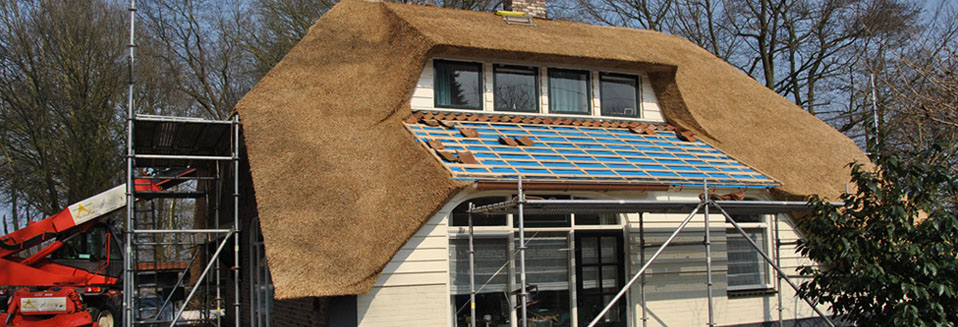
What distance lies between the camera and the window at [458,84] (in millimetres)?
13055

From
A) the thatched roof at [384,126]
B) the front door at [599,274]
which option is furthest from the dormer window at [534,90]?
the front door at [599,274]

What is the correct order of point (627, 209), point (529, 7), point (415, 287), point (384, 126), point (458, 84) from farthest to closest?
point (529, 7) → point (458, 84) → point (384, 126) → point (627, 209) → point (415, 287)

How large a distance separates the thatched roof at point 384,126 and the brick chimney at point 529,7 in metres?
0.73

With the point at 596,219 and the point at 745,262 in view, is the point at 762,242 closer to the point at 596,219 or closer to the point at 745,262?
the point at 745,262

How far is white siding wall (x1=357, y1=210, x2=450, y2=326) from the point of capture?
1022 centimetres

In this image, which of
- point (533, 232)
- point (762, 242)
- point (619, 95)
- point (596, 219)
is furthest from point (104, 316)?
point (762, 242)

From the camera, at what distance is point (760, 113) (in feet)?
50.8

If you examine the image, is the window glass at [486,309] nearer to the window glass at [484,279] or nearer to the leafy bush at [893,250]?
the window glass at [484,279]

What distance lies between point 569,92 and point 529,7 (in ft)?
12.0

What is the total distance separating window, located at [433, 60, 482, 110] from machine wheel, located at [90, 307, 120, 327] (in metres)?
8.26

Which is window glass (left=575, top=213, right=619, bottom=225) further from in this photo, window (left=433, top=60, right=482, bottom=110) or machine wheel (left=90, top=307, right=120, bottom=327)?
machine wheel (left=90, top=307, right=120, bottom=327)

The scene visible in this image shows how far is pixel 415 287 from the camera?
34.4 ft

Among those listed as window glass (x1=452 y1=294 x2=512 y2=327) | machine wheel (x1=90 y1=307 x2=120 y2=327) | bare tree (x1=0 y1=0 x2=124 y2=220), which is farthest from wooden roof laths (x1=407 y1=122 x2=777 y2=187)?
bare tree (x1=0 y1=0 x2=124 y2=220)

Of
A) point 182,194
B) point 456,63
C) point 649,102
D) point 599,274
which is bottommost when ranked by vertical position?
point 599,274
